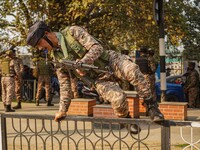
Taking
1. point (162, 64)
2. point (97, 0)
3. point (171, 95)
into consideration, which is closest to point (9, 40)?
point (97, 0)

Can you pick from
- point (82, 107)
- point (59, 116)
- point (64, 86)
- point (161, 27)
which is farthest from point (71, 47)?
point (82, 107)

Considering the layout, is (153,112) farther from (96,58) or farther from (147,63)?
(147,63)

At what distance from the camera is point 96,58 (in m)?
3.49

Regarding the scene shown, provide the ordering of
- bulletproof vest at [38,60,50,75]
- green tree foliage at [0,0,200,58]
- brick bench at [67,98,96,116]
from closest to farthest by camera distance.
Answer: brick bench at [67,98,96,116]
green tree foliage at [0,0,200,58]
bulletproof vest at [38,60,50,75]

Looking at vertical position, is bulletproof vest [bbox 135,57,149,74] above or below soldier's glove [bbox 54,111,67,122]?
above

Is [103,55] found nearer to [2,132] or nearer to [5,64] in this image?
[2,132]

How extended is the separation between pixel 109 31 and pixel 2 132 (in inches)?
391

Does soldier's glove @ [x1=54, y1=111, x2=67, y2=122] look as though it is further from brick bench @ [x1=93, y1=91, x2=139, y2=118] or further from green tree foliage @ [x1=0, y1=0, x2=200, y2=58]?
green tree foliage @ [x1=0, y1=0, x2=200, y2=58]

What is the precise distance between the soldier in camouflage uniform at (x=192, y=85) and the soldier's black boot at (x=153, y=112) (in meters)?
8.36

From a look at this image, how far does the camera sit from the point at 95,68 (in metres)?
3.56

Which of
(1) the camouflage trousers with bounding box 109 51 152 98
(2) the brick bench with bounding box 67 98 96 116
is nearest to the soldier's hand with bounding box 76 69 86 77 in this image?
(1) the camouflage trousers with bounding box 109 51 152 98

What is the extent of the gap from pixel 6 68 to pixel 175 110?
5040mm

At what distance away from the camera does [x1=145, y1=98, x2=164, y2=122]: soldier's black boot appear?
335cm

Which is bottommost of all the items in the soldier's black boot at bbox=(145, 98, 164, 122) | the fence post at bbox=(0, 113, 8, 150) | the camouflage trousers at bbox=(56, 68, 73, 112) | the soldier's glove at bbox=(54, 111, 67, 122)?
the fence post at bbox=(0, 113, 8, 150)
